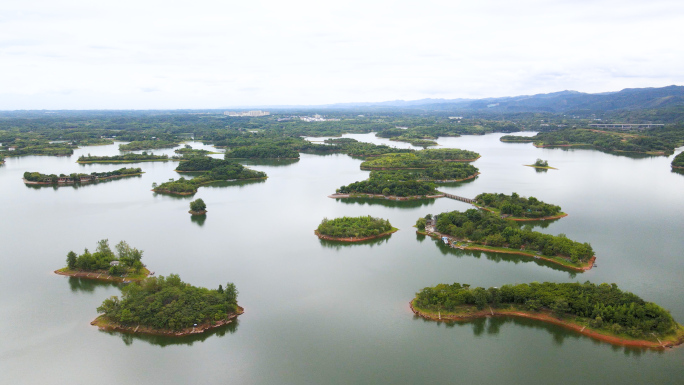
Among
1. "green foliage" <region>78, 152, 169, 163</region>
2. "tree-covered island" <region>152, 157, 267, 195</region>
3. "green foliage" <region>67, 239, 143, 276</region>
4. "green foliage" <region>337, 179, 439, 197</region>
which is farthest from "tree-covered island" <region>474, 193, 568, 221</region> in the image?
"green foliage" <region>78, 152, 169, 163</region>

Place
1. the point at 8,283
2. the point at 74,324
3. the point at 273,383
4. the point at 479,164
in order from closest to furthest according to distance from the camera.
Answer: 1. the point at 273,383
2. the point at 74,324
3. the point at 8,283
4. the point at 479,164

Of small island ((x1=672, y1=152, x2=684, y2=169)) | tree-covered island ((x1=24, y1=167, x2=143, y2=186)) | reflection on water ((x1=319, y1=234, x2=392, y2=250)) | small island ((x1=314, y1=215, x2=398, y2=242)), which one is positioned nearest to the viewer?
reflection on water ((x1=319, y1=234, x2=392, y2=250))

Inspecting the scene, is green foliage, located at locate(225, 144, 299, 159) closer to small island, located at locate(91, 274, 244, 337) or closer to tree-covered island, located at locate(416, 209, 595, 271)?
tree-covered island, located at locate(416, 209, 595, 271)

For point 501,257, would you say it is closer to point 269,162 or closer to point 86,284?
point 86,284

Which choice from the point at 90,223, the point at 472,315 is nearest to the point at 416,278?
the point at 472,315

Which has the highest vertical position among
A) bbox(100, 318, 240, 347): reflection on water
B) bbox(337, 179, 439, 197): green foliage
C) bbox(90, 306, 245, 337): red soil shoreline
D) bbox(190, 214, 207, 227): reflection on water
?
bbox(337, 179, 439, 197): green foliage

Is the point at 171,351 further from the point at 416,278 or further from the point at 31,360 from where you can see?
the point at 416,278

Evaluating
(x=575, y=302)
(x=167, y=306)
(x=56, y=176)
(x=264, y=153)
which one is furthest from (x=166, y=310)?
(x=264, y=153)
